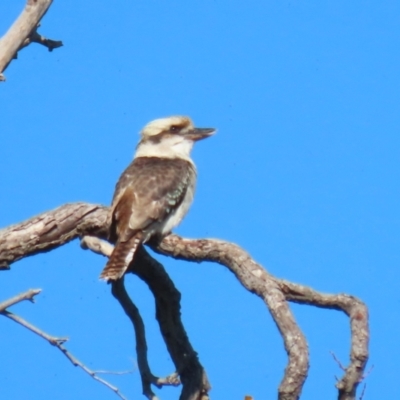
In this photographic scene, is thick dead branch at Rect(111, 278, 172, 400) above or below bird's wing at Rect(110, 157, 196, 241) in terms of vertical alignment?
below

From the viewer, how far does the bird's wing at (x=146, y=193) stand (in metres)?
5.91

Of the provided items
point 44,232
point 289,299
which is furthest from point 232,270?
point 44,232

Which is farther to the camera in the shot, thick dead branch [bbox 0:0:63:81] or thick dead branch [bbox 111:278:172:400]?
thick dead branch [bbox 0:0:63:81]

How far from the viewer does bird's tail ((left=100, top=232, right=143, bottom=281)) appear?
517 centimetres

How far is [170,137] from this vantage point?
751 cm

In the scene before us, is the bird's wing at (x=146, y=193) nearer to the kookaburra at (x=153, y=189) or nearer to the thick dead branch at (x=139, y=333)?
the kookaburra at (x=153, y=189)

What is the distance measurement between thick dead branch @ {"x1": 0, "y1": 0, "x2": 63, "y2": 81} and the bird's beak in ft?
5.24

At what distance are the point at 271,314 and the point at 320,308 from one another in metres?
0.36

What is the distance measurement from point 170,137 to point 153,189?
1.12 meters

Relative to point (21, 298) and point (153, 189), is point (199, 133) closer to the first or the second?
point (153, 189)

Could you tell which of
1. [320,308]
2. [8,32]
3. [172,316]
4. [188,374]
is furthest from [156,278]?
[8,32]

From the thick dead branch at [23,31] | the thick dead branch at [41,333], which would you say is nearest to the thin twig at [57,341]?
the thick dead branch at [41,333]

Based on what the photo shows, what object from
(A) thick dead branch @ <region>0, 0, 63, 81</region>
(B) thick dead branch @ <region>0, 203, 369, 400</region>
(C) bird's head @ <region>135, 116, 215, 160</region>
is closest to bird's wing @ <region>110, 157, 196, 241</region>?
(B) thick dead branch @ <region>0, 203, 369, 400</region>

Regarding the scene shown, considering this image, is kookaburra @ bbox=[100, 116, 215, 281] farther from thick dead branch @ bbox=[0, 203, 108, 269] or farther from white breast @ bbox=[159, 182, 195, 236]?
thick dead branch @ bbox=[0, 203, 108, 269]
